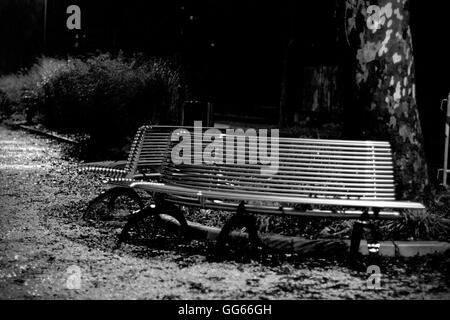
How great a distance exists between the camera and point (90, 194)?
29.7 feet

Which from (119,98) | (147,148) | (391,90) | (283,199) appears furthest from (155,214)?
(119,98)

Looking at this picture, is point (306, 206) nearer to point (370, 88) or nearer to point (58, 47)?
point (370, 88)

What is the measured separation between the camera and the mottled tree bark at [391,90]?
6.57 m

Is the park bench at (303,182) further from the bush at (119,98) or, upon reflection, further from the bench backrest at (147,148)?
the bush at (119,98)

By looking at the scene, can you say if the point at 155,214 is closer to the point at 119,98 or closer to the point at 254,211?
the point at 254,211

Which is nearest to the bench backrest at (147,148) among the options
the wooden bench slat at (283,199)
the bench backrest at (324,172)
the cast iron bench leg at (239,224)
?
the wooden bench slat at (283,199)

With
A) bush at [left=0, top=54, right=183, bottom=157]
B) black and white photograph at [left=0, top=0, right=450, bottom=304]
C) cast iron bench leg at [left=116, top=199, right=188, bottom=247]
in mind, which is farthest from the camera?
bush at [left=0, top=54, right=183, bottom=157]

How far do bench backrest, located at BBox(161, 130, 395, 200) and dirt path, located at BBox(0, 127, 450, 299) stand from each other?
69 cm

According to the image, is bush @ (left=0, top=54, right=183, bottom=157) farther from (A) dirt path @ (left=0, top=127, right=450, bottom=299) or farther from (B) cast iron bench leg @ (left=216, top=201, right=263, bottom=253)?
(B) cast iron bench leg @ (left=216, top=201, right=263, bottom=253)

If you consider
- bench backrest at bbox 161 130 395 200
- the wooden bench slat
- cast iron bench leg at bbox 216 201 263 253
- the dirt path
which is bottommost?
the dirt path

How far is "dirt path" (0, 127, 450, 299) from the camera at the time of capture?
458 cm

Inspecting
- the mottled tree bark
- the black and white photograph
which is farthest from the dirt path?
the mottled tree bark

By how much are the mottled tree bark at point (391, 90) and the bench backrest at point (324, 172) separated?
93 centimetres

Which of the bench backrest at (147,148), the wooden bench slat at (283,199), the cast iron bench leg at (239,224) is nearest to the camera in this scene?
the wooden bench slat at (283,199)
